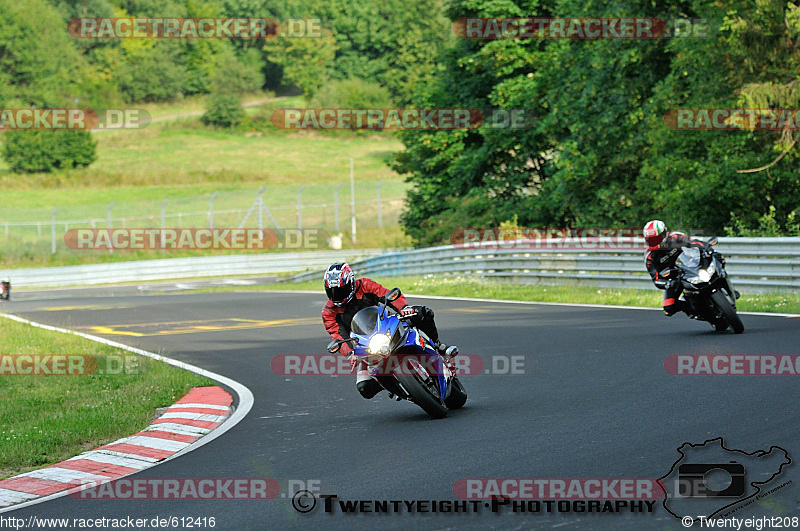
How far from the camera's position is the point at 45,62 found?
116 m

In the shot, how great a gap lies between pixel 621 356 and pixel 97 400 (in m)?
5.76

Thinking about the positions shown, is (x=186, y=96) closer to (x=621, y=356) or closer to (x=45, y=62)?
(x=45, y=62)

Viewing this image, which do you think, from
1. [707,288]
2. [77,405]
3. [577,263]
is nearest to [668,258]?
[707,288]

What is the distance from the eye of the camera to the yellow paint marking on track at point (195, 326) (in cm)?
1997

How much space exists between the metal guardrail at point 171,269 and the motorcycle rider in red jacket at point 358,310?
37.8 m

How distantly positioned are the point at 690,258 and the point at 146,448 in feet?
24.7

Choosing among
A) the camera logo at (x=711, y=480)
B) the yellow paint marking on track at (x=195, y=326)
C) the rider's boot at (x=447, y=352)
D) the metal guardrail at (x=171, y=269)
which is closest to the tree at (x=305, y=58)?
the metal guardrail at (x=171, y=269)

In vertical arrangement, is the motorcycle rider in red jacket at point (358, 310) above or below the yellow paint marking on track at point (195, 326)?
above

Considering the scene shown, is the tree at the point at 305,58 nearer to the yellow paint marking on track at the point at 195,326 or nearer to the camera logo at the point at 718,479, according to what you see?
the yellow paint marking on track at the point at 195,326

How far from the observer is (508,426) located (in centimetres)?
862

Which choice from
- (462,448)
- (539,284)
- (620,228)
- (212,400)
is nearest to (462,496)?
(462,448)

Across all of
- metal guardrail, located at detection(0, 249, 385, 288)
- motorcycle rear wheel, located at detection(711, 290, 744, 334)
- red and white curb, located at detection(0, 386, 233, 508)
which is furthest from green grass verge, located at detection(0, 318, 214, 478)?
metal guardrail, located at detection(0, 249, 385, 288)

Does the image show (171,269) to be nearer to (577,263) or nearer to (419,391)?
(577,263)

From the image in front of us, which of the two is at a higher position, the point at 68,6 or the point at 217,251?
the point at 68,6
